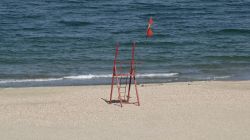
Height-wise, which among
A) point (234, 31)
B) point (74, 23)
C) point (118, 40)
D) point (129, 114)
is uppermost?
point (74, 23)

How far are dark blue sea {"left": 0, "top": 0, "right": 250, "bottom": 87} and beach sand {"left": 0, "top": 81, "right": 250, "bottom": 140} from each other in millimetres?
3165

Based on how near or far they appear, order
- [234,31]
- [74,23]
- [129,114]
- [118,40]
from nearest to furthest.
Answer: [129,114], [118,40], [234,31], [74,23]

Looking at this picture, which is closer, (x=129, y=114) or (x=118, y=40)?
(x=129, y=114)

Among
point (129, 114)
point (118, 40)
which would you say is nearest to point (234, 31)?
point (118, 40)

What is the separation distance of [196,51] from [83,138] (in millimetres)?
14031

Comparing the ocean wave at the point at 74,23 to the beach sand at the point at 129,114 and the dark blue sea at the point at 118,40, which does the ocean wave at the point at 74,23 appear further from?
the beach sand at the point at 129,114

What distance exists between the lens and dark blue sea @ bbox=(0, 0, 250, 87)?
2355 centimetres

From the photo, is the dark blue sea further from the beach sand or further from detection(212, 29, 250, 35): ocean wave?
the beach sand

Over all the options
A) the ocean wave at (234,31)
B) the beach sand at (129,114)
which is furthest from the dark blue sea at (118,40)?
the beach sand at (129,114)

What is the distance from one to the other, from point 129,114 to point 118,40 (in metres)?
14.4

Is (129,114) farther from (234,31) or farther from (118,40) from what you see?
(234,31)

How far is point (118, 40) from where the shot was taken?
30.5 metres

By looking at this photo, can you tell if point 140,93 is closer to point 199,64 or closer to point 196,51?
point 199,64

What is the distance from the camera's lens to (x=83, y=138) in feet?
46.9
